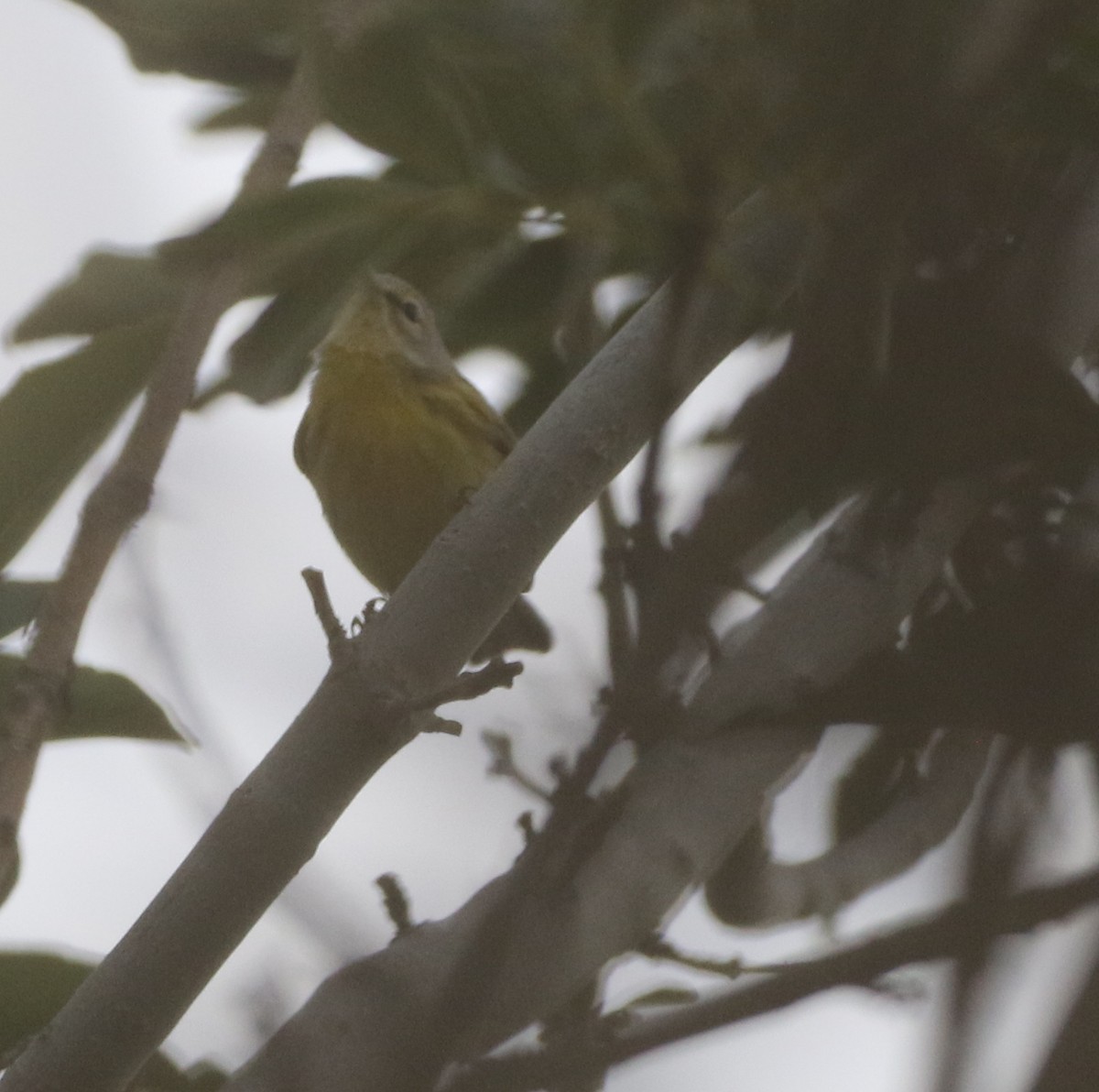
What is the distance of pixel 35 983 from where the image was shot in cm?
268

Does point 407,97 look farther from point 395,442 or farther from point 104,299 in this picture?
point 395,442

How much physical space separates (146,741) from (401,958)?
853mm

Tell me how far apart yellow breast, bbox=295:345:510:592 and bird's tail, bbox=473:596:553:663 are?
411mm

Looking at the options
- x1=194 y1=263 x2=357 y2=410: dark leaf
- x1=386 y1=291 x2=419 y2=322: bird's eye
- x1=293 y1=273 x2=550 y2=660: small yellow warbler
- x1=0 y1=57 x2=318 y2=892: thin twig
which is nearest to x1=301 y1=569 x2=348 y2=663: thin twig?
x1=0 y1=57 x2=318 y2=892: thin twig

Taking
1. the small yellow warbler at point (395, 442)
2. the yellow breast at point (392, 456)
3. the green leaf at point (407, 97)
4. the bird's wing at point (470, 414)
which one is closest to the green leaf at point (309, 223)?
the green leaf at point (407, 97)

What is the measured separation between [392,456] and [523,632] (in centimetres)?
73

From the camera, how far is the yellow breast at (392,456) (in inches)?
178

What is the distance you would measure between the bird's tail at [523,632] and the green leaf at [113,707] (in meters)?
2.24

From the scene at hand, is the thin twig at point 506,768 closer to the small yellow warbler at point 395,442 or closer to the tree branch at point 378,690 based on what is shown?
the tree branch at point 378,690

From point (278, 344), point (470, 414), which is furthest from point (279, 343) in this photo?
point (470, 414)

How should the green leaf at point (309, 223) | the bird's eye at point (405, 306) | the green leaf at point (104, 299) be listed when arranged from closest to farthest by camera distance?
the green leaf at point (309, 223), the green leaf at point (104, 299), the bird's eye at point (405, 306)

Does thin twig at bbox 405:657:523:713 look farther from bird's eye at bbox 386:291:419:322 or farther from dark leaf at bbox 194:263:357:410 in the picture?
bird's eye at bbox 386:291:419:322

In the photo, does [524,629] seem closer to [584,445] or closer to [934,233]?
[584,445]

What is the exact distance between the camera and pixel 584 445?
2211 mm
